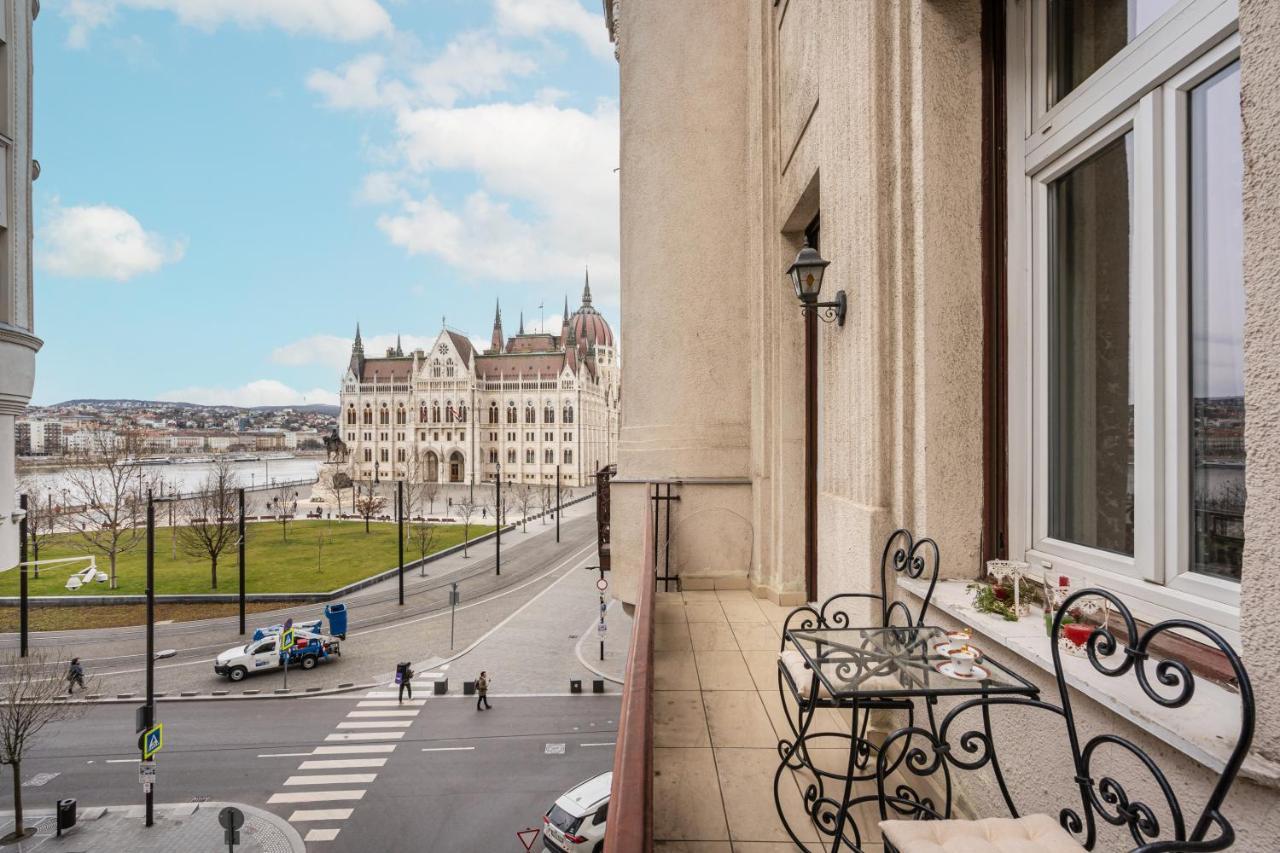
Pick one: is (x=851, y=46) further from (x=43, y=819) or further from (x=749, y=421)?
(x=43, y=819)

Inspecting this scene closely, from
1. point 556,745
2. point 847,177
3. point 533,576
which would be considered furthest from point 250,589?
point 847,177

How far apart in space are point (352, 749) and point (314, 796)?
189 centimetres

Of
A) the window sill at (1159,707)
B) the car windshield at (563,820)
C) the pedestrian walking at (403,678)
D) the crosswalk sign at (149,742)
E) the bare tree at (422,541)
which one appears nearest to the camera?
the window sill at (1159,707)

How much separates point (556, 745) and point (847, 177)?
13412 millimetres

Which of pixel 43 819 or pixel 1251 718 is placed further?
pixel 43 819

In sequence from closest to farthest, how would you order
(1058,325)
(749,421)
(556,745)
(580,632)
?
(1058,325), (749,421), (556,745), (580,632)

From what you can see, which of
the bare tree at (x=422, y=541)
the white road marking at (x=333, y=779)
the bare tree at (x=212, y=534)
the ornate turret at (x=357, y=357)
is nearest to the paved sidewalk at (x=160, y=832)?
the white road marking at (x=333, y=779)

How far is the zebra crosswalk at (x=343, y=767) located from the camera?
11.2 metres

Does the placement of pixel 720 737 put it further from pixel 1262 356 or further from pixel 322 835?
pixel 322 835

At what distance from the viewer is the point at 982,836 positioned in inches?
71.1

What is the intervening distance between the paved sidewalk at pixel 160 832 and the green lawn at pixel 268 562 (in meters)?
16.5

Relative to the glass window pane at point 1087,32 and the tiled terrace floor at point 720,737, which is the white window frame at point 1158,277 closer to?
the glass window pane at point 1087,32

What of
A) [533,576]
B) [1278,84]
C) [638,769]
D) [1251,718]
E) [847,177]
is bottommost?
[533,576]

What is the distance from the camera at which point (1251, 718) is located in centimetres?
129
